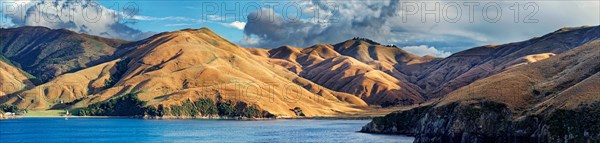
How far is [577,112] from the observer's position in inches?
4151

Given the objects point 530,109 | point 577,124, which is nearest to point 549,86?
point 530,109

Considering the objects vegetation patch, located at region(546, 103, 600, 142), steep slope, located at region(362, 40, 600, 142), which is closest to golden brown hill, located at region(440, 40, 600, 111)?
steep slope, located at region(362, 40, 600, 142)

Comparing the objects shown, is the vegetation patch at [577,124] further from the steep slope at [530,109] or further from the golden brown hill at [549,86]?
the golden brown hill at [549,86]

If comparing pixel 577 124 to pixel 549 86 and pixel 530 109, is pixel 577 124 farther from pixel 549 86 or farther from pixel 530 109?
pixel 549 86

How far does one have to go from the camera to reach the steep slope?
104 meters

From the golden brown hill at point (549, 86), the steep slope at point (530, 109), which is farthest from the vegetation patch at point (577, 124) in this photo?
the golden brown hill at point (549, 86)

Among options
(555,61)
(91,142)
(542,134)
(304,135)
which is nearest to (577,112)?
(542,134)

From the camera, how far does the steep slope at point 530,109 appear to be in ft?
342

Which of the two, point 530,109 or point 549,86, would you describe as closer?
point 530,109

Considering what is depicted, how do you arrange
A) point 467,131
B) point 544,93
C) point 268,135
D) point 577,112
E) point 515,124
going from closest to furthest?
point 577,112, point 515,124, point 467,131, point 544,93, point 268,135

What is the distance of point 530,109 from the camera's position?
123 m

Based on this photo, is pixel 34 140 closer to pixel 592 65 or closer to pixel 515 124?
pixel 515 124

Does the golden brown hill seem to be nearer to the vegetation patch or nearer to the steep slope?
the steep slope

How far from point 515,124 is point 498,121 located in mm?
6774
